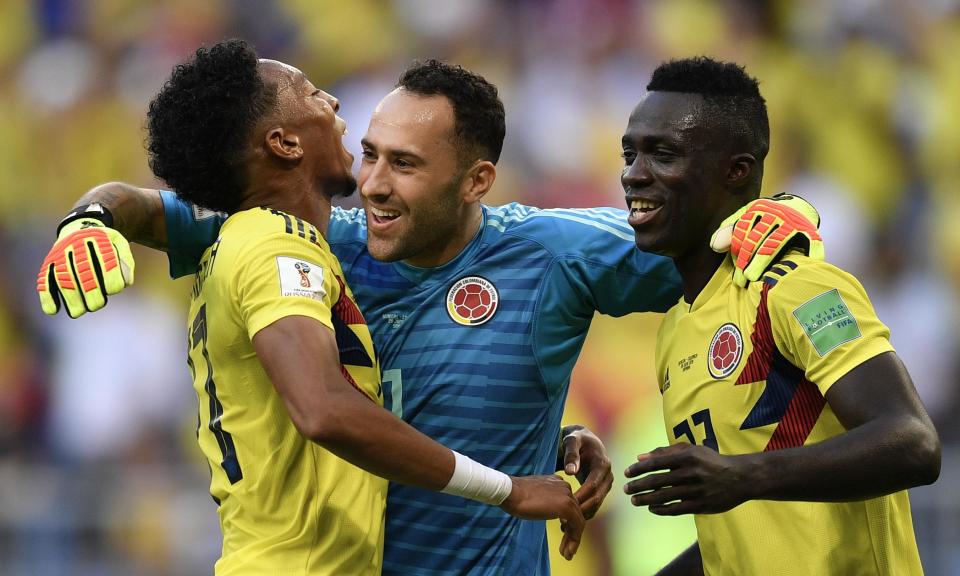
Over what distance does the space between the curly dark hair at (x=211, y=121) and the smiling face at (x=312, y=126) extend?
6 centimetres

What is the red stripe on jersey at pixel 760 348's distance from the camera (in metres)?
3.44

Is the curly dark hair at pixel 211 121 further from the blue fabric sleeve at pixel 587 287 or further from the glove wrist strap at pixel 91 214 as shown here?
the blue fabric sleeve at pixel 587 287

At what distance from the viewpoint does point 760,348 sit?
3471mm

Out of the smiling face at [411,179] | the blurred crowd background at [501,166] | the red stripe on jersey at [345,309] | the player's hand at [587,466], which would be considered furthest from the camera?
the blurred crowd background at [501,166]

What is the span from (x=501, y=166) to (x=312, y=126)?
200 inches

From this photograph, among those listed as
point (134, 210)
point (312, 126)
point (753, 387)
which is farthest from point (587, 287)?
point (134, 210)

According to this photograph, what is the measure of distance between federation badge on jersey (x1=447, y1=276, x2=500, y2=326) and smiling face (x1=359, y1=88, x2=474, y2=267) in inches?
6.2

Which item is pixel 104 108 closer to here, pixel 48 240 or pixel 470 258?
pixel 48 240

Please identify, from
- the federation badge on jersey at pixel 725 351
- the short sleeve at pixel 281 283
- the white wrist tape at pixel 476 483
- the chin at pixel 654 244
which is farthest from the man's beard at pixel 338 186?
the federation badge on jersey at pixel 725 351

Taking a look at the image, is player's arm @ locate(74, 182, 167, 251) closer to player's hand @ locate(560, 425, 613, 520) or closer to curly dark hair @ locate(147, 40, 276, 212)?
curly dark hair @ locate(147, 40, 276, 212)

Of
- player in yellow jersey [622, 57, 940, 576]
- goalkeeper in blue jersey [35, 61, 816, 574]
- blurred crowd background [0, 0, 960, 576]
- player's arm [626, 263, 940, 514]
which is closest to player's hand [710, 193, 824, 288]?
player in yellow jersey [622, 57, 940, 576]

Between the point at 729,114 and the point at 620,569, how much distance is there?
4379mm

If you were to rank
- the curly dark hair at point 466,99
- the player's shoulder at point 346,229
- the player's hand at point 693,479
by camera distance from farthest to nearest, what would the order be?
the player's shoulder at point 346,229 < the curly dark hair at point 466,99 < the player's hand at point 693,479

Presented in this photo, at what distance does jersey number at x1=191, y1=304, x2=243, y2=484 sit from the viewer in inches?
143
